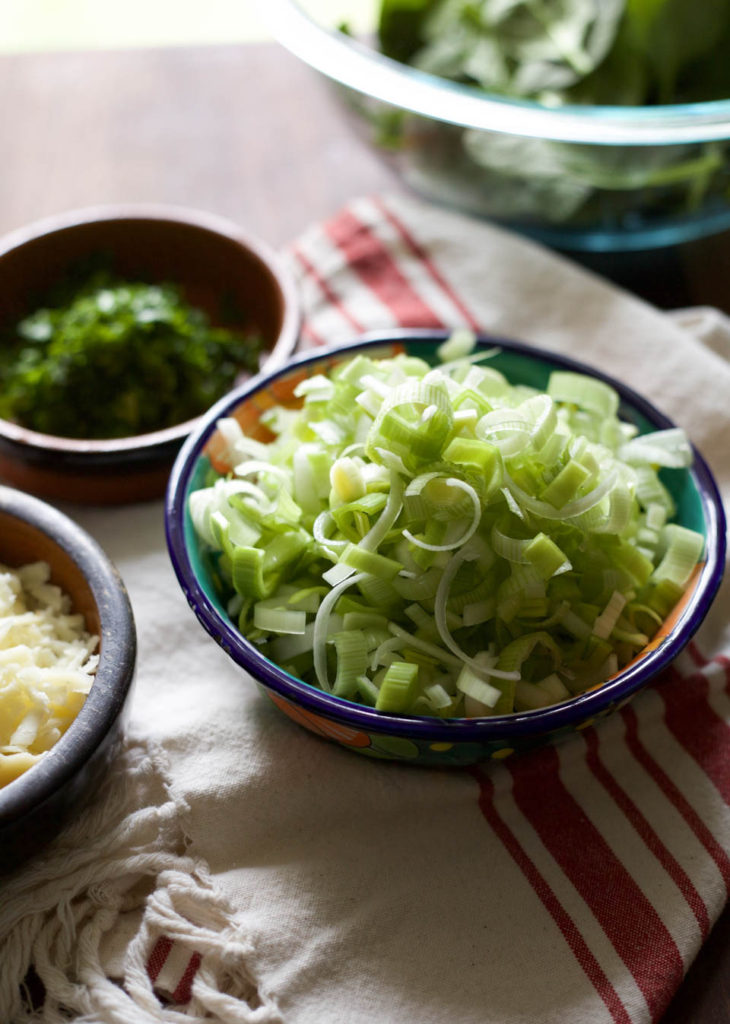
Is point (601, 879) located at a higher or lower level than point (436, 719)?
lower

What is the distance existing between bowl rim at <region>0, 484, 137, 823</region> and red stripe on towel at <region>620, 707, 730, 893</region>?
527 mm

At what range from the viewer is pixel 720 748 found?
1.05m

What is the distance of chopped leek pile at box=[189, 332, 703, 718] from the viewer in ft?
3.02

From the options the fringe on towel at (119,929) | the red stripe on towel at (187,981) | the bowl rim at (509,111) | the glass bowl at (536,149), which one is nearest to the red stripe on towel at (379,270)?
the glass bowl at (536,149)

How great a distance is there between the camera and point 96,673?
35.2 inches

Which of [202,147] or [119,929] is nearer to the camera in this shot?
[119,929]

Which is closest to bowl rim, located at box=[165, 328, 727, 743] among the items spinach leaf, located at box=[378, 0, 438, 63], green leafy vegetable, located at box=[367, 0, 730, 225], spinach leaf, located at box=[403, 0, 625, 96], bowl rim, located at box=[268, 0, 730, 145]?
bowl rim, located at box=[268, 0, 730, 145]

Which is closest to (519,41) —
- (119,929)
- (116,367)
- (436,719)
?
(116,367)

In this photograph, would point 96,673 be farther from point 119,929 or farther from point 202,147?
point 202,147

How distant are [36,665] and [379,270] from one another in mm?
855

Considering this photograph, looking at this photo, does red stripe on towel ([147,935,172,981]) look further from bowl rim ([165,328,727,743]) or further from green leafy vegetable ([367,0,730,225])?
green leafy vegetable ([367,0,730,225])

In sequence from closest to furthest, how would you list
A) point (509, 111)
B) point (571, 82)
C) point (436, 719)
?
point (436, 719), point (509, 111), point (571, 82)

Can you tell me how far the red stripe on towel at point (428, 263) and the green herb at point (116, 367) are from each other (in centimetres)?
33

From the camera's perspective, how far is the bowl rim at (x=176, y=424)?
3.84 ft
